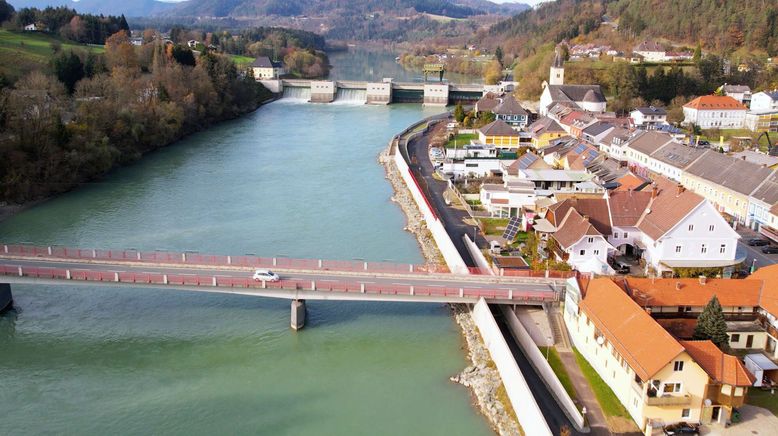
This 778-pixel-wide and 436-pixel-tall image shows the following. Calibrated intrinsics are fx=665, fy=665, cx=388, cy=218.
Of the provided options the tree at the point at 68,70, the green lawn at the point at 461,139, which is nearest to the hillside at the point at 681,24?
the green lawn at the point at 461,139

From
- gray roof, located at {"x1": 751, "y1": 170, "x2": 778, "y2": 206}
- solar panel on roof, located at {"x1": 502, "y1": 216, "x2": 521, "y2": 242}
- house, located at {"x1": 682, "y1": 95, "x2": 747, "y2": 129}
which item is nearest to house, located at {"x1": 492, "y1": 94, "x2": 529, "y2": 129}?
house, located at {"x1": 682, "y1": 95, "x2": 747, "y2": 129}

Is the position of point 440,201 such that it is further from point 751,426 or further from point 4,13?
point 4,13

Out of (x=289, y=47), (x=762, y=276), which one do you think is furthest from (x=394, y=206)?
(x=289, y=47)

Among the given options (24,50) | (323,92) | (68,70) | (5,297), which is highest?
(24,50)

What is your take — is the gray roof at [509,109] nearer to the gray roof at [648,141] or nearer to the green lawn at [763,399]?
the gray roof at [648,141]

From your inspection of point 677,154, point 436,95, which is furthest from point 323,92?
point 677,154

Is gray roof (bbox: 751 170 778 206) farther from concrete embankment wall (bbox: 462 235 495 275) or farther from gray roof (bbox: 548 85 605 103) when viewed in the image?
gray roof (bbox: 548 85 605 103)

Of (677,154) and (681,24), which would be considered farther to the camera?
(681,24)
